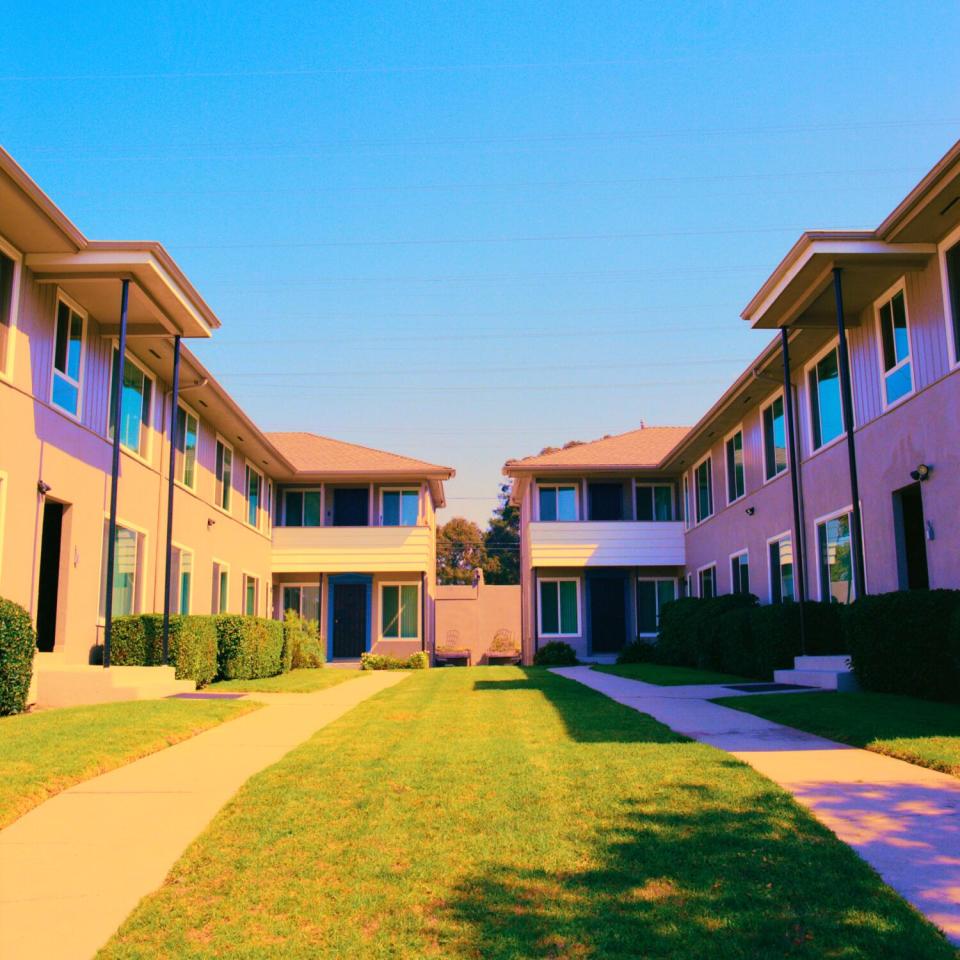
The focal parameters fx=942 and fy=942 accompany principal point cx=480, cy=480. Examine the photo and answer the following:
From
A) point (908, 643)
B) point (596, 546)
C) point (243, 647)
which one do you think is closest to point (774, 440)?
point (596, 546)

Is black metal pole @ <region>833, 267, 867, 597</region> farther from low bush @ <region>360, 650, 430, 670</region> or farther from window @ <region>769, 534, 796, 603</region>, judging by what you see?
low bush @ <region>360, 650, 430, 670</region>

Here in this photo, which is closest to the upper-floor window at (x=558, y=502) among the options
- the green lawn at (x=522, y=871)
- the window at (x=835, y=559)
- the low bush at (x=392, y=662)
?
the low bush at (x=392, y=662)

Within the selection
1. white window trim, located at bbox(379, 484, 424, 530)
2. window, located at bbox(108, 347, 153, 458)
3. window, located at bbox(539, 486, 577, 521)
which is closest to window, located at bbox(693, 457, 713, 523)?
window, located at bbox(539, 486, 577, 521)

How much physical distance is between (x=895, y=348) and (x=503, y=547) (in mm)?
45927

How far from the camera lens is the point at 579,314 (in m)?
22.5

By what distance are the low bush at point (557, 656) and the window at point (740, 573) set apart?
521cm

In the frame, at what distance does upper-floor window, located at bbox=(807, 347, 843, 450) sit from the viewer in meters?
15.3

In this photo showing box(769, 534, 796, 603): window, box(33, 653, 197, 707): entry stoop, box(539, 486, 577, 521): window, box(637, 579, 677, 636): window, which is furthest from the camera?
box(539, 486, 577, 521): window

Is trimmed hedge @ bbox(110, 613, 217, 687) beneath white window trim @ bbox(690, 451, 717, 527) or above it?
beneath

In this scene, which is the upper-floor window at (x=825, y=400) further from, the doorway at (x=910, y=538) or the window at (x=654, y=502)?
the window at (x=654, y=502)

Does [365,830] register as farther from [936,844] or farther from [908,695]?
[908,695]

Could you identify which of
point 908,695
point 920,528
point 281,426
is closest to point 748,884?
point 908,695

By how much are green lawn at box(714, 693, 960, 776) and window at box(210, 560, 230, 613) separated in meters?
13.4

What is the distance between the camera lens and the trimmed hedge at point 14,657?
9500mm
